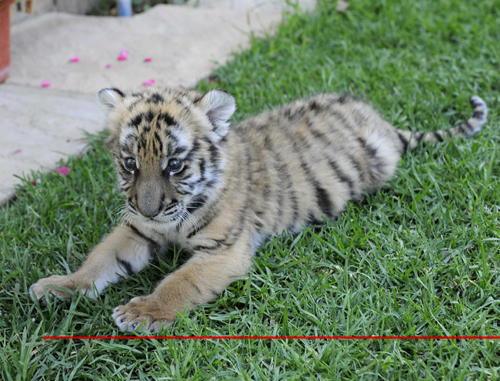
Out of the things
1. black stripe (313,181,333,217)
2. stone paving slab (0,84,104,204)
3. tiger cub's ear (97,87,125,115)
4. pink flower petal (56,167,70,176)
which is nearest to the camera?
tiger cub's ear (97,87,125,115)

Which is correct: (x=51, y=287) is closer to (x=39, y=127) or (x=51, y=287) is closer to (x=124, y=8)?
(x=39, y=127)

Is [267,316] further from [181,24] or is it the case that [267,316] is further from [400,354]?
[181,24]

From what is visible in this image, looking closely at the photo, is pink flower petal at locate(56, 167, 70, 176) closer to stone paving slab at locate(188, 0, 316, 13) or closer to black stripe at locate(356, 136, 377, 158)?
black stripe at locate(356, 136, 377, 158)

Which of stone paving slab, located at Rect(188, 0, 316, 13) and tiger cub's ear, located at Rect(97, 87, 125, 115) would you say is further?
stone paving slab, located at Rect(188, 0, 316, 13)

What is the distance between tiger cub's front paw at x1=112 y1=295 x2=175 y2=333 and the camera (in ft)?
9.23

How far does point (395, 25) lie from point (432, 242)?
382cm

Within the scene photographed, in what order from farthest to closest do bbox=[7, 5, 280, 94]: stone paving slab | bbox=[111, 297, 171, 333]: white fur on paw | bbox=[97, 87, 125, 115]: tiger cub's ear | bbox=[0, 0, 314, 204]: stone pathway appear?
bbox=[7, 5, 280, 94]: stone paving slab
bbox=[0, 0, 314, 204]: stone pathway
bbox=[97, 87, 125, 115]: tiger cub's ear
bbox=[111, 297, 171, 333]: white fur on paw

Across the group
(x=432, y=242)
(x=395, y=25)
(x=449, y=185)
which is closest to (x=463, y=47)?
(x=395, y=25)

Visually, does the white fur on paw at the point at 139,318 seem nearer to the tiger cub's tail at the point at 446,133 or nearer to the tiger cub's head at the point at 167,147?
the tiger cub's head at the point at 167,147

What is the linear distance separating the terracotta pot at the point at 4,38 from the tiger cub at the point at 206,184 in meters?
2.82

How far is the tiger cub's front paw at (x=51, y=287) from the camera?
303cm

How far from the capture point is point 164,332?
2803 mm

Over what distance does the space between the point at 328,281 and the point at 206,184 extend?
0.89m

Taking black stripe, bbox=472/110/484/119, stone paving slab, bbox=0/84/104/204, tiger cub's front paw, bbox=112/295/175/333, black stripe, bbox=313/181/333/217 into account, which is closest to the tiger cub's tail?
black stripe, bbox=472/110/484/119
